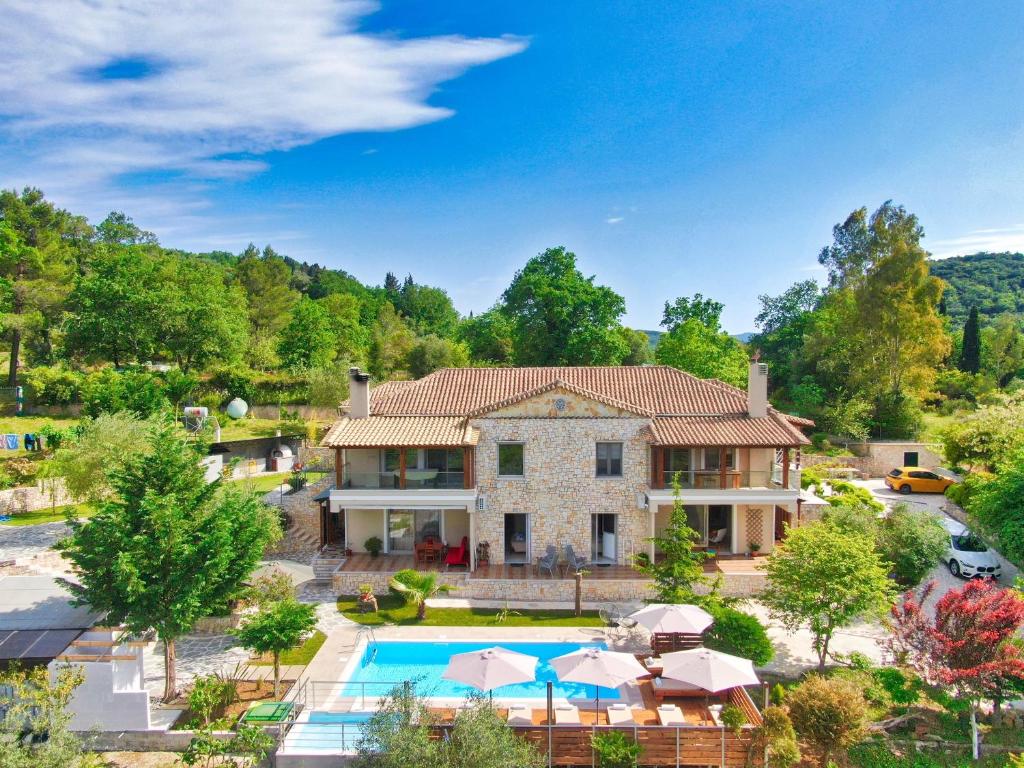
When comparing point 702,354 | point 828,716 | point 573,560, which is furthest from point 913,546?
point 702,354

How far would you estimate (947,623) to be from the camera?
17562 millimetres

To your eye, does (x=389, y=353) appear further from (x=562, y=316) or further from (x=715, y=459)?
(x=715, y=459)

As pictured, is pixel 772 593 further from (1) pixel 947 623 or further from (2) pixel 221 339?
(2) pixel 221 339

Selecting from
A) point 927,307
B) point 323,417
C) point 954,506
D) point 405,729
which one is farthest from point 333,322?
point 405,729

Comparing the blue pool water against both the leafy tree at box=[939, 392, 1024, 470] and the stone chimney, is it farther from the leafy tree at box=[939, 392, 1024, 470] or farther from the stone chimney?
the leafy tree at box=[939, 392, 1024, 470]

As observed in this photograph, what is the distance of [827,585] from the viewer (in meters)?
19.6

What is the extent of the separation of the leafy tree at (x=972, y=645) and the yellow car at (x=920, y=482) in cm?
2352

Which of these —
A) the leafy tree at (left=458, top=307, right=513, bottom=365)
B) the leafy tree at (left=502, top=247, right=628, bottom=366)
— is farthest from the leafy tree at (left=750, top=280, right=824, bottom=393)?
the leafy tree at (left=458, top=307, right=513, bottom=365)

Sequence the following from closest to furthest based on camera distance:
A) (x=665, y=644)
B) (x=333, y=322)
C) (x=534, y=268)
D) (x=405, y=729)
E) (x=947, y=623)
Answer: (x=405, y=729) < (x=947, y=623) < (x=665, y=644) < (x=534, y=268) < (x=333, y=322)

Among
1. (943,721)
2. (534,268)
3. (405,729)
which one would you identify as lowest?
(943,721)

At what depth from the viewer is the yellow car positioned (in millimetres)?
39281

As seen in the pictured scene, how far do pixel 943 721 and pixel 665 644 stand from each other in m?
7.30

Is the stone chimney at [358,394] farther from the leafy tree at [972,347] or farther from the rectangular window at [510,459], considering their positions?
the leafy tree at [972,347]

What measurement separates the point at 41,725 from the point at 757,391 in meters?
26.5
